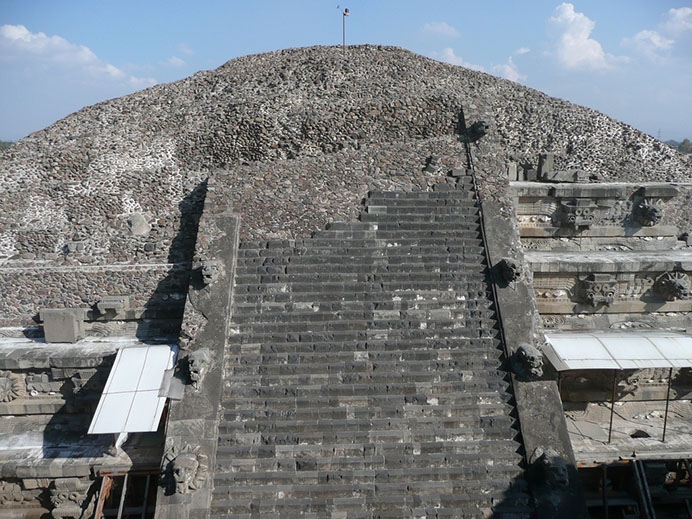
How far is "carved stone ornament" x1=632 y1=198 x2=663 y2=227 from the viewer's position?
10.7 metres

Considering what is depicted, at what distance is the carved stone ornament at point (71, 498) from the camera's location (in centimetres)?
776

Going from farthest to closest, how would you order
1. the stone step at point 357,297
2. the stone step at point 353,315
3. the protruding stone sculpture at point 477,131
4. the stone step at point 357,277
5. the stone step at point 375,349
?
the protruding stone sculpture at point 477,131
the stone step at point 357,277
the stone step at point 357,297
the stone step at point 353,315
the stone step at point 375,349

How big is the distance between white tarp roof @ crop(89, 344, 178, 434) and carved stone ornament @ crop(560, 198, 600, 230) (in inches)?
334

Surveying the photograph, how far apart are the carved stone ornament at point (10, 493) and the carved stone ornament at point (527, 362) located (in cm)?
828

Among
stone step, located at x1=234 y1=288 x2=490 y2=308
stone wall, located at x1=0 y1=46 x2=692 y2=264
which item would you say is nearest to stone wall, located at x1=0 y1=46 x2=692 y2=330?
stone wall, located at x1=0 y1=46 x2=692 y2=264

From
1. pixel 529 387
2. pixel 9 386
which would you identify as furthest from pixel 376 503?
pixel 9 386

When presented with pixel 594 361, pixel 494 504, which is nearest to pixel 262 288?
pixel 494 504

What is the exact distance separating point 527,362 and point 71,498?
7568 millimetres

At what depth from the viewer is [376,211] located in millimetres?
9820

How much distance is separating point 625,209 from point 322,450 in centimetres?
861

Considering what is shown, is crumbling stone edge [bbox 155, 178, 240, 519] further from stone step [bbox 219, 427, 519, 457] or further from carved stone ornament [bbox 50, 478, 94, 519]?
carved stone ornament [bbox 50, 478, 94, 519]

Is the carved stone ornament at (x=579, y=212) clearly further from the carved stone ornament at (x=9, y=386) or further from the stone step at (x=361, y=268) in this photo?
the carved stone ornament at (x=9, y=386)

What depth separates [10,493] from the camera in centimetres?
797

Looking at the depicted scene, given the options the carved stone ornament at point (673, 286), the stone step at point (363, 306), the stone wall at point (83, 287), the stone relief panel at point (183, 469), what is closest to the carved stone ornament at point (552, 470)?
the stone step at point (363, 306)
